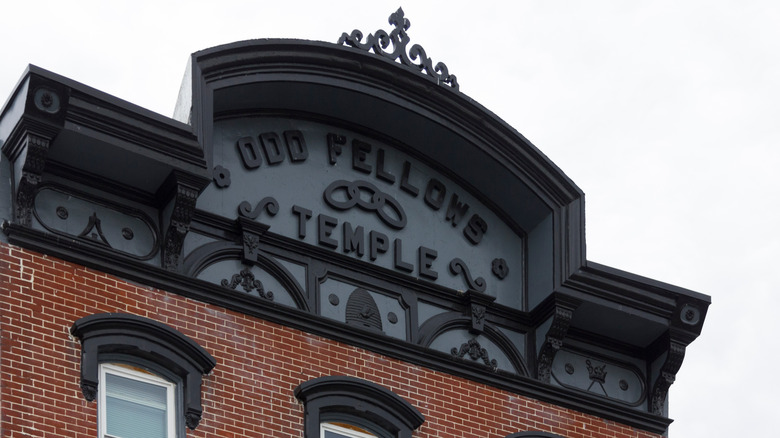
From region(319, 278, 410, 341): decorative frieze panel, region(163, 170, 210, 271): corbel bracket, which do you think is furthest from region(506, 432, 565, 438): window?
region(163, 170, 210, 271): corbel bracket

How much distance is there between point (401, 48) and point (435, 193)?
1817 mm

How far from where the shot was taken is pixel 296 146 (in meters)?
23.0

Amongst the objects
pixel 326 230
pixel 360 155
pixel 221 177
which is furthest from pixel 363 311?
pixel 221 177

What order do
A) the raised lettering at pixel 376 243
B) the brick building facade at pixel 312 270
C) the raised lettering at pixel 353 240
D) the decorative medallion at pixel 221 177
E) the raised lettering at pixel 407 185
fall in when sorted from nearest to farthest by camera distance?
the brick building facade at pixel 312 270
the decorative medallion at pixel 221 177
the raised lettering at pixel 353 240
the raised lettering at pixel 376 243
the raised lettering at pixel 407 185

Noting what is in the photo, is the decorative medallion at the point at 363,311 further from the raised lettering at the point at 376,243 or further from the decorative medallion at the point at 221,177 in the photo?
the decorative medallion at the point at 221,177

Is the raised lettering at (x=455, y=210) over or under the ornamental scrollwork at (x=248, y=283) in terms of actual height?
over

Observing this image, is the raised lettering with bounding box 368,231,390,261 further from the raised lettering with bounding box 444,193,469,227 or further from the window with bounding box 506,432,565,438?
the window with bounding box 506,432,565,438

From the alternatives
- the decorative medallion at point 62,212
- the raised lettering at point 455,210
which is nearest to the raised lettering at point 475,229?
the raised lettering at point 455,210

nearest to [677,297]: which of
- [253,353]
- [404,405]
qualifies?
[404,405]

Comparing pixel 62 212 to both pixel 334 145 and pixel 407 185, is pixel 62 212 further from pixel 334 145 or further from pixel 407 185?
pixel 407 185

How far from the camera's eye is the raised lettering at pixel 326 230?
22500 mm

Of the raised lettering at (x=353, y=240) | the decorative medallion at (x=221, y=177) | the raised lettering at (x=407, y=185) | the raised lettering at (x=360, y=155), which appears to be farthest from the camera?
the raised lettering at (x=407, y=185)

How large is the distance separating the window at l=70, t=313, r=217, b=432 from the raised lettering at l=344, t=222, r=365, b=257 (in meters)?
2.63

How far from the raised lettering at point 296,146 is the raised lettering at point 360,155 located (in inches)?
25.5
